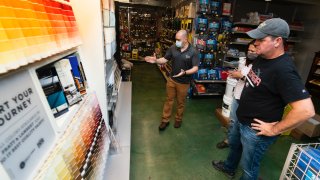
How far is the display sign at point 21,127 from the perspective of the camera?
0.67 metres

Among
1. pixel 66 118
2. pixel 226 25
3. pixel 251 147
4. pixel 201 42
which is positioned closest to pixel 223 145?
pixel 251 147

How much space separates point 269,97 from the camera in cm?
155

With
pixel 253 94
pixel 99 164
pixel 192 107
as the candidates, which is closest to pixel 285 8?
pixel 192 107

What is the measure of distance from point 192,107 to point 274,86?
295 cm

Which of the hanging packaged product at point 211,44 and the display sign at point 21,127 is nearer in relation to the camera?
the display sign at point 21,127

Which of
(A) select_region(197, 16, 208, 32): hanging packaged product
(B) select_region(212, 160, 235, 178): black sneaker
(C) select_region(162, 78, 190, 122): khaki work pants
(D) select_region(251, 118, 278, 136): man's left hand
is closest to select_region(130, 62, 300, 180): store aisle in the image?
(B) select_region(212, 160, 235, 178): black sneaker

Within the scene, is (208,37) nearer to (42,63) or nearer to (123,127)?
(123,127)

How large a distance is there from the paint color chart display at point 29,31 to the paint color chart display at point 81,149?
1.46 ft

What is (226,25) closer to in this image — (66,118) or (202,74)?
(202,74)

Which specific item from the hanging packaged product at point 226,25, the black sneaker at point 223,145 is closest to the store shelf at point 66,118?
the black sneaker at point 223,145

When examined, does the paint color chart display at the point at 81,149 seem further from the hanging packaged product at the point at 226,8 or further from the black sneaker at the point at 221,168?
the hanging packaged product at the point at 226,8

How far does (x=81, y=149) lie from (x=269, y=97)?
1487 millimetres

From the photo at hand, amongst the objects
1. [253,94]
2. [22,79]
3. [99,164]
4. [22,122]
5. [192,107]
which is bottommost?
[192,107]

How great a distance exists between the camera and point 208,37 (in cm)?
464
